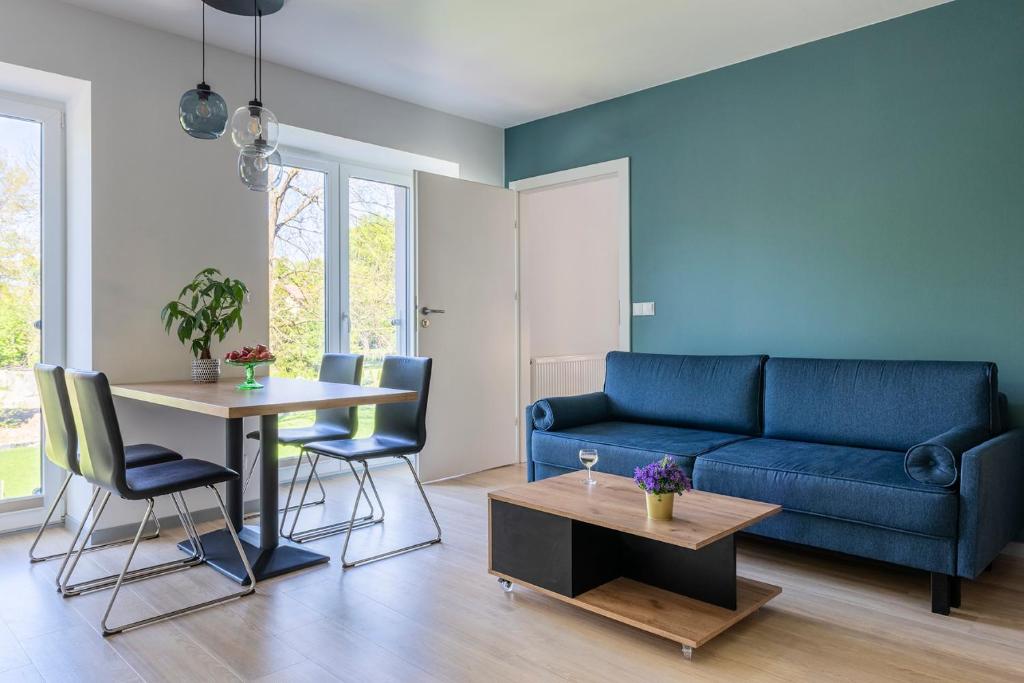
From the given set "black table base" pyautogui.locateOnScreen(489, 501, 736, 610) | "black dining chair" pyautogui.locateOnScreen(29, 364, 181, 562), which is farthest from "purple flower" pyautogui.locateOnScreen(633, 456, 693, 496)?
"black dining chair" pyautogui.locateOnScreen(29, 364, 181, 562)

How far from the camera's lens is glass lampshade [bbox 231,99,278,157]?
283 cm

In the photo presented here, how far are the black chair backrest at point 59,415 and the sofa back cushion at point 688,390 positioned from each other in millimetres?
2740

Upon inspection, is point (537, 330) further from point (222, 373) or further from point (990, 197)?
point (990, 197)

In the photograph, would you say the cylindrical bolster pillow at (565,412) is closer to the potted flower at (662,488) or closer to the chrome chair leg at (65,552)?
the potted flower at (662,488)

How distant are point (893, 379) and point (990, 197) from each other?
3.12ft

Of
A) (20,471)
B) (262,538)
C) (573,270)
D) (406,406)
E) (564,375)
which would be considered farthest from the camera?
(573,270)

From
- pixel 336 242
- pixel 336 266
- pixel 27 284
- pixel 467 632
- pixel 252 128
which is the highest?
pixel 252 128

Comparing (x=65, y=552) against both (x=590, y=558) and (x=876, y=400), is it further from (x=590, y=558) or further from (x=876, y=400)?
(x=876, y=400)

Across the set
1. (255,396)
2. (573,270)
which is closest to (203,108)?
(255,396)

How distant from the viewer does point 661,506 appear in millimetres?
2287

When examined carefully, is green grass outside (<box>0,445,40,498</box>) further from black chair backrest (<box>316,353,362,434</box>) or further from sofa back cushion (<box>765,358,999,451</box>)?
sofa back cushion (<box>765,358,999,451</box>)

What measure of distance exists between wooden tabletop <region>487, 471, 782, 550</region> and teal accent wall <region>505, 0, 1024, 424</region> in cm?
156

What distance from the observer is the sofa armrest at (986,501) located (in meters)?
2.39

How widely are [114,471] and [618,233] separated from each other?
3311 mm
